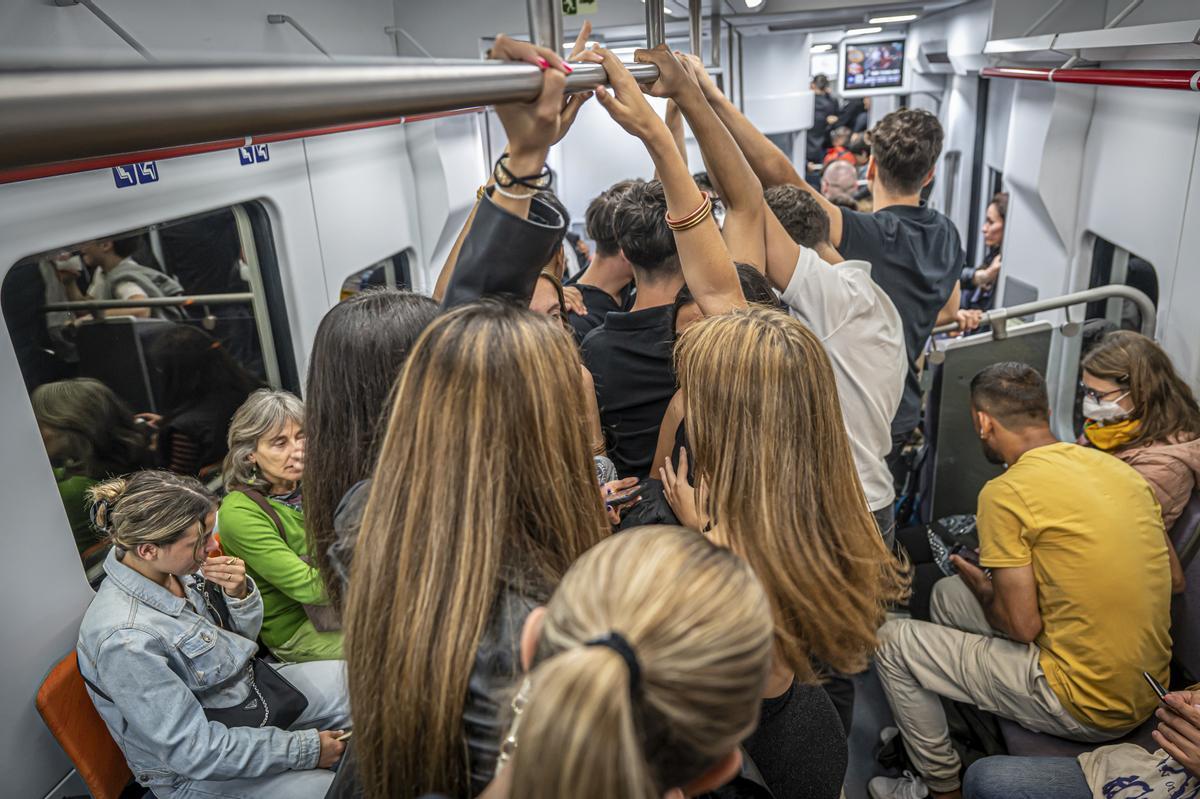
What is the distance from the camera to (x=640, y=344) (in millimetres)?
2139

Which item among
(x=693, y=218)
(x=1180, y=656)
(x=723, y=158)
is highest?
(x=723, y=158)

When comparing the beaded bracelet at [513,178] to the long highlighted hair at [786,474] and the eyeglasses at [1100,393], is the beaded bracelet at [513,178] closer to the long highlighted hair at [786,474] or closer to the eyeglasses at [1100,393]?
the long highlighted hair at [786,474]

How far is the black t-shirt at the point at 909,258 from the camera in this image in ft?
9.95

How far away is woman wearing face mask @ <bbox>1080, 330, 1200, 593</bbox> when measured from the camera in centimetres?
269

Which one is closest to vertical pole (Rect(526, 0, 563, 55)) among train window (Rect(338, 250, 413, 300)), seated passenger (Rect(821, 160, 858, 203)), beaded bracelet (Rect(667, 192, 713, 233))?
beaded bracelet (Rect(667, 192, 713, 233))

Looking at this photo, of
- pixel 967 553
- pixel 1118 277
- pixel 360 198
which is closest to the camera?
pixel 967 553

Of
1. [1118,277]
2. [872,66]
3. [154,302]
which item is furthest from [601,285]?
[872,66]

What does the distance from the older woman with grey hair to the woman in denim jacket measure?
23 centimetres

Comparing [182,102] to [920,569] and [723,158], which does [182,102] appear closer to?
[723,158]

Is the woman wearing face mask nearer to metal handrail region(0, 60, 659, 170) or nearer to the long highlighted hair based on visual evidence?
the long highlighted hair

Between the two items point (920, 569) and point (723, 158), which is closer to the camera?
point (723, 158)

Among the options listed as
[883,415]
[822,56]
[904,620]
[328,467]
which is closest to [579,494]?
[328,467]

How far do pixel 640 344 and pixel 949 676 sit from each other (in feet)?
5.42

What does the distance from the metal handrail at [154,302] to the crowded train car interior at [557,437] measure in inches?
0.7
